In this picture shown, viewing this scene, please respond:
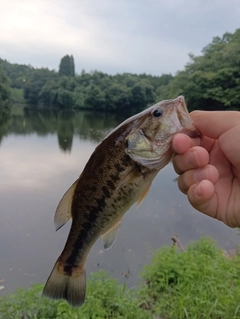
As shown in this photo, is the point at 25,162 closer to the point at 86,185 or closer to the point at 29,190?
the point at 29,190

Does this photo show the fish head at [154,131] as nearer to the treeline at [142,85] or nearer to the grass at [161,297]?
the grass at [161,297]

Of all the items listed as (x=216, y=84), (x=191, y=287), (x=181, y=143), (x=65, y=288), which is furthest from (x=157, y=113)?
(x=216, y=84)

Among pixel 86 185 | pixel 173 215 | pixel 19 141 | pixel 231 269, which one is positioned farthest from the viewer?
pixel 19 141

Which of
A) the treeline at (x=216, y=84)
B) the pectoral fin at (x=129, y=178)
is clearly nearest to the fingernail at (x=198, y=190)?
the pectoral fin at (x=129, y=178)

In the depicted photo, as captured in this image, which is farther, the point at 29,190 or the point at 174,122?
the point at 29,190

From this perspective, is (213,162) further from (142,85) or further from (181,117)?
(142,85)

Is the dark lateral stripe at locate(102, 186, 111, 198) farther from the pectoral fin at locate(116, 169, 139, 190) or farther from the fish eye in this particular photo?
the fish eye

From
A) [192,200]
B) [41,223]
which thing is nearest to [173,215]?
[41,223]
